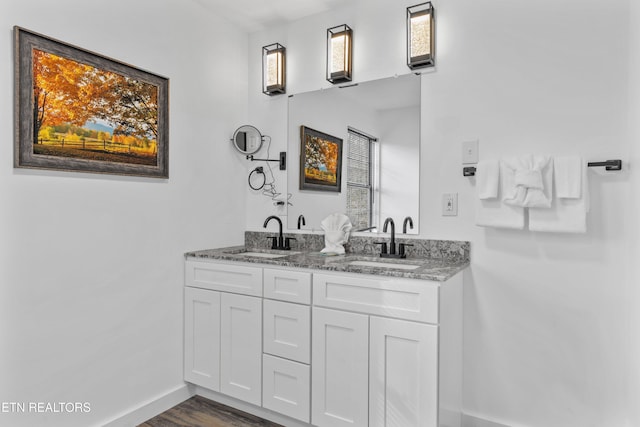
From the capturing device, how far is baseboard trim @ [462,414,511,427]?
2.07m

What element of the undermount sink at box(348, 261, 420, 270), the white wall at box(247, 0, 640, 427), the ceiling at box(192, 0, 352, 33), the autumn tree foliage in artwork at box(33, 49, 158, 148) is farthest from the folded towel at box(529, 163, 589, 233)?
the autumn tree foliage in artwork at box(33, 49, 158, 148)

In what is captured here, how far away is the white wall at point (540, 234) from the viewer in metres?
1.80

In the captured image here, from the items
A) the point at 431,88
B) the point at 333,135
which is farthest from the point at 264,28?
the point at 431,88

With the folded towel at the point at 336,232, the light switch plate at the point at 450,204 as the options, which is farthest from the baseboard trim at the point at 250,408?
the light switch plate at the point at 450,204

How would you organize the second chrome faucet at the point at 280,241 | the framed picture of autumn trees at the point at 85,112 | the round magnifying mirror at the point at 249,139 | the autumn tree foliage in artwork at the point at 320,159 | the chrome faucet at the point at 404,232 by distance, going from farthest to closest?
the round magnifying mirror at the point at 249,139 → the second chrome faucet at the point at 280,241 → the autumn tree foliage in artwork at the point at 320,159 → the chrome faucet at the point at 404,232 → the framed picture of autumn trees at the point at 85,112

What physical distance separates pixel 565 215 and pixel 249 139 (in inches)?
78.2

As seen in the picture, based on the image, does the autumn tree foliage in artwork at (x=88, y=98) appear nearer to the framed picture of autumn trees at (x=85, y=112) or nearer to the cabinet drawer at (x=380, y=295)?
the framed picture of autumn trees at (x=85, y=112)

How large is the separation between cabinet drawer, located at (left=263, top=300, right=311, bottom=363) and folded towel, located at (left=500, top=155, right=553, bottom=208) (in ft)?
3.80

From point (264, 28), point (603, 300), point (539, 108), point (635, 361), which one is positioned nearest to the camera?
point (635, 361)

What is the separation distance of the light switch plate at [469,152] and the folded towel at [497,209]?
0.10 meters

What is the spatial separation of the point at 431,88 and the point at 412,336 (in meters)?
1.38

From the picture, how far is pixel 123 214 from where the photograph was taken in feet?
6.89

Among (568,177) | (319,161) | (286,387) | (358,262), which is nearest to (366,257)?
(358,262)

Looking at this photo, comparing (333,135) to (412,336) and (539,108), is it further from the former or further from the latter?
(412,336)
